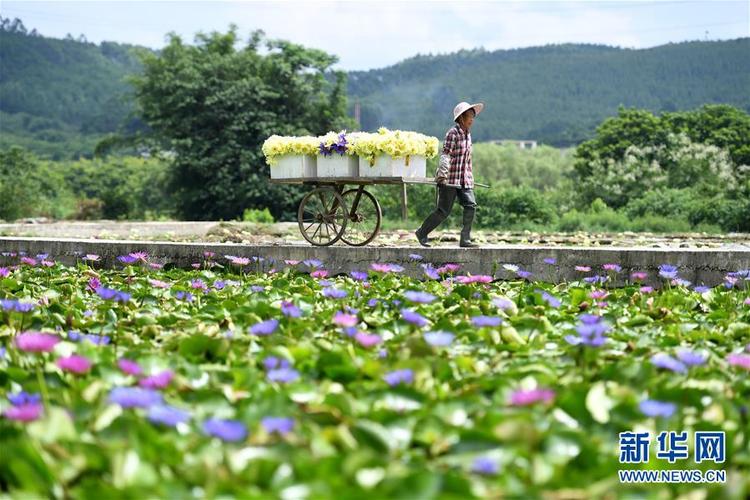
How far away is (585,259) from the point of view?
6.52 m

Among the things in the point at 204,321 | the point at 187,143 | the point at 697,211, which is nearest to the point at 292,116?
the point at 187,143

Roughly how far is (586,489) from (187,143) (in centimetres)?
2189

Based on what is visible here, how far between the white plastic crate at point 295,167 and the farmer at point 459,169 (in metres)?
1.11

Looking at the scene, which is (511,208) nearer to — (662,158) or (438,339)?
(438,339)

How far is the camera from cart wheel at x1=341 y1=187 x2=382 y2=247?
7574 mm

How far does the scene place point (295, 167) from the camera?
24.6ft

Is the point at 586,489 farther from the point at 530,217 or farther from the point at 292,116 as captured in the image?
the point at 292,116

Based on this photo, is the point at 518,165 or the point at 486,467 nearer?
the point at 486,467

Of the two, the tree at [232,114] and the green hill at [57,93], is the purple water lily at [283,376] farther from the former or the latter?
the green hill at [57,93]

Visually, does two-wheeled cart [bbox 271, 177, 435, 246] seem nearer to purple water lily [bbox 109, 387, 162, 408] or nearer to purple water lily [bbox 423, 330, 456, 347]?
purple water lily [bbox 423, 330, 456, 347]

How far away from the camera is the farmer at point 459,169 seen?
701cm

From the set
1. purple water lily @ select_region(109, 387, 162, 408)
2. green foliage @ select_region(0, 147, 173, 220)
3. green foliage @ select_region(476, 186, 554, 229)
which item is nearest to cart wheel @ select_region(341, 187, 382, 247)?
purple water lily @ select_region(109, 387, 162, 408)

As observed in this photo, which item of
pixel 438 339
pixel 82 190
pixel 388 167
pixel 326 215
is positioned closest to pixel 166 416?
pixel 438 339

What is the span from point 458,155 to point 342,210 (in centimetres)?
110
